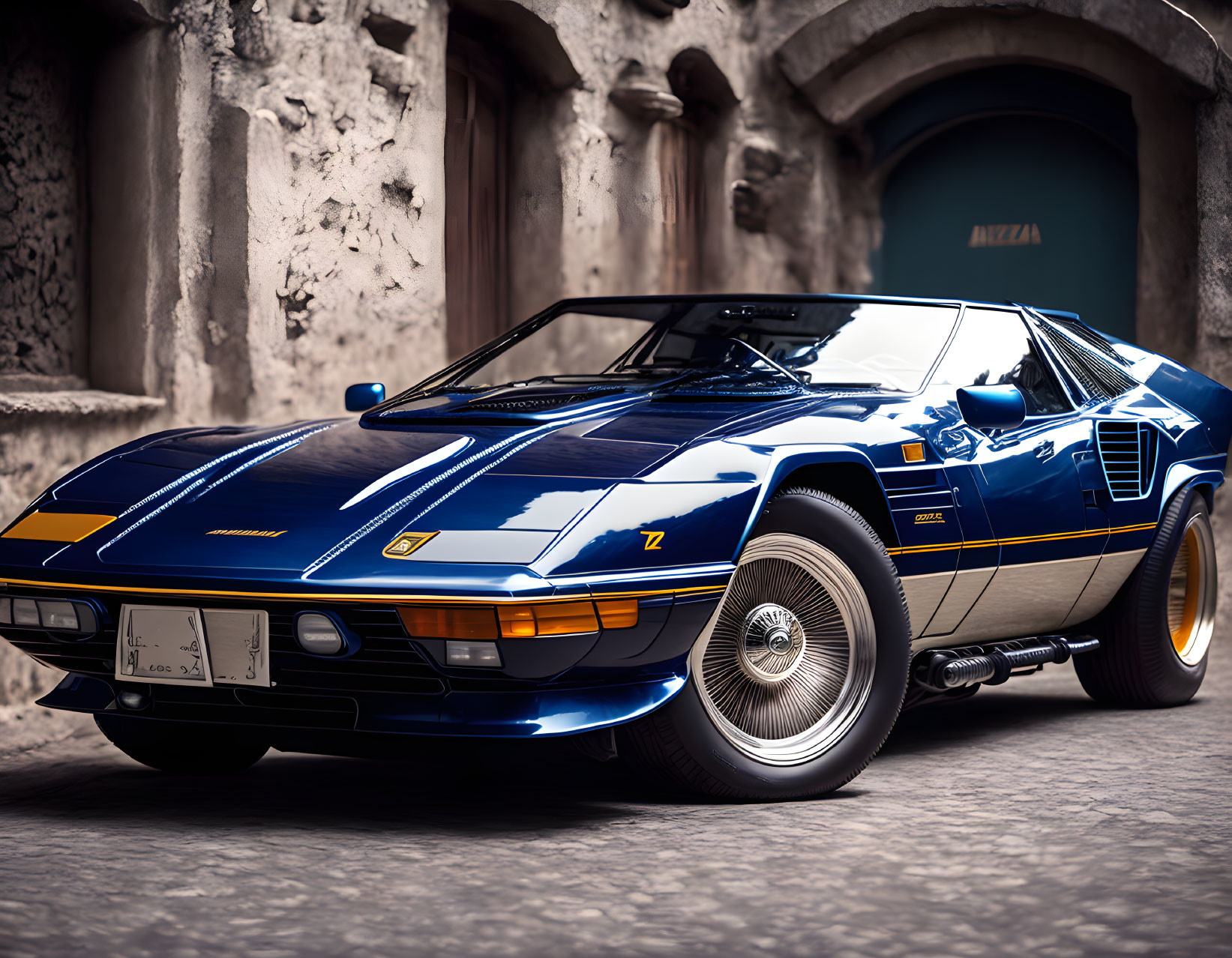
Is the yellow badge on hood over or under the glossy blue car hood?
under

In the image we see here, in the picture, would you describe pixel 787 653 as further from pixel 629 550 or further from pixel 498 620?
pixel 498 620

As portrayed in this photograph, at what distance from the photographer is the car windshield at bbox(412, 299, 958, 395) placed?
4680 mm

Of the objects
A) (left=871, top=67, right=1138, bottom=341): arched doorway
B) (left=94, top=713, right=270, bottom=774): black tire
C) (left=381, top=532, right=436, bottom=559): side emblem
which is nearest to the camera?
(left=381, top=532, right=436, bottom=559): side emblem

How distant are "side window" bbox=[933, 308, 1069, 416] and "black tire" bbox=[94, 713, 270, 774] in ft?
7.35

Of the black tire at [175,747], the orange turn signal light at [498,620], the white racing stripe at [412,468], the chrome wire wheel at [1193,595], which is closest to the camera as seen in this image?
the orange turn signal light at [498,620]

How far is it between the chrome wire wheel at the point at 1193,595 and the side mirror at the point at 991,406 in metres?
1.84

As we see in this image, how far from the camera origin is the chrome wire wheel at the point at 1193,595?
609cm

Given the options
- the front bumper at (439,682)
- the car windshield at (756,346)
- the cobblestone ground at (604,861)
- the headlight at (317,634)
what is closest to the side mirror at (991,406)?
the car windshield at (756,346)

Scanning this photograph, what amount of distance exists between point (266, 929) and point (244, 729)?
91 centimetres

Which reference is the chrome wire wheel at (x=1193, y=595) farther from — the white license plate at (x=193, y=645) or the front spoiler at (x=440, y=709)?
the white license plate at (x=193, y=645)

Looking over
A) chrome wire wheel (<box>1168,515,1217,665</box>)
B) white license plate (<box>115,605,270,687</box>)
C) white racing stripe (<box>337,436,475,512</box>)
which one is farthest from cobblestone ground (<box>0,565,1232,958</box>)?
chrome wire wheel (<box>1168,515,1217,665</box>)

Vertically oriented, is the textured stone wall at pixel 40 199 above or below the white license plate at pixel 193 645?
above

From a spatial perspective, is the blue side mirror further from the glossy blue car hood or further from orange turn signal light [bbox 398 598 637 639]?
orange turn signal light [bbox 398 598 637 639]

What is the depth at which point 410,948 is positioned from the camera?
2.75m
